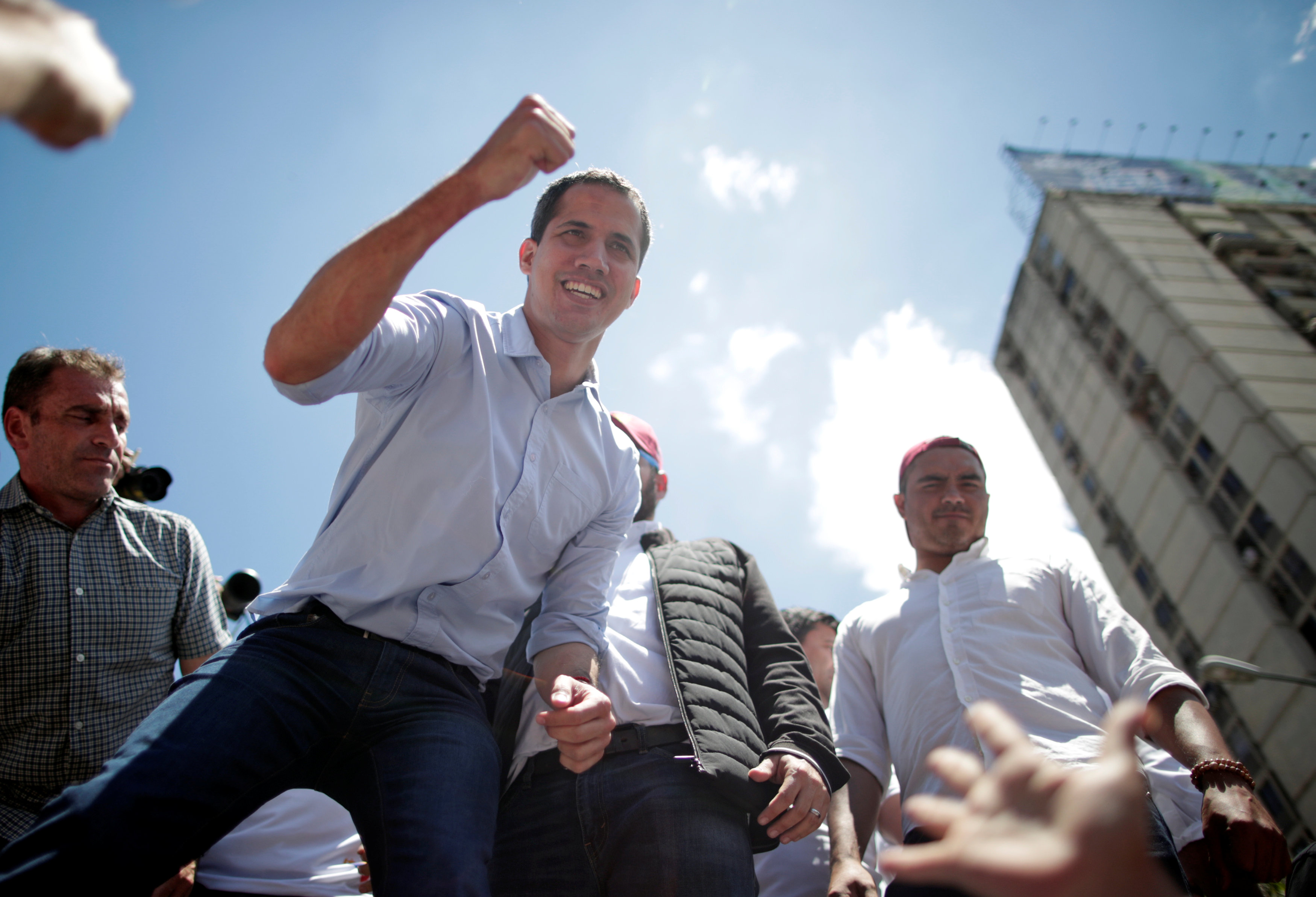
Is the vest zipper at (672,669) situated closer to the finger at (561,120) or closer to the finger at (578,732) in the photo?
the finger at (578,732)

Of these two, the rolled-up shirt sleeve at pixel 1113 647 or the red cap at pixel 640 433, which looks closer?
the rolled-up shirt sleeve at pixel 1113 647

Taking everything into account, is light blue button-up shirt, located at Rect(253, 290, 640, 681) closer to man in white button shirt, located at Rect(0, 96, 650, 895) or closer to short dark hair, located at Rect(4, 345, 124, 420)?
man in white button shirt, located at Rect(0, 96, 650, 895)

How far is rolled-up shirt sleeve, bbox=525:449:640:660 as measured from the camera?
227 cm

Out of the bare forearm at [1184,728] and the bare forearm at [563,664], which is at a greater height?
the bare forearm at [563,664]

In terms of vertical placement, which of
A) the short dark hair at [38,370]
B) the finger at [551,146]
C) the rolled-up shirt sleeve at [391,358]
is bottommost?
the rolled-up shirt sleeve at [391,358]

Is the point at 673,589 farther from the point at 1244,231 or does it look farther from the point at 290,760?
the point at 1244,231

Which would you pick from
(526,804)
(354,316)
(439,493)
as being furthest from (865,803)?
(354,316)

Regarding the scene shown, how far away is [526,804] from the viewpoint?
7.38ft

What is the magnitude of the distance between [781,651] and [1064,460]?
3237 cm

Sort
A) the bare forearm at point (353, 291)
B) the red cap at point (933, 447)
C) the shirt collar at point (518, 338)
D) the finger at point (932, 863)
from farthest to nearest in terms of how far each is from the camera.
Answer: the red cap at point (933, 447)
the shirt collar at point (518, 338)
the bare forearm at point (353, 291)
the finger at point (932, 863)

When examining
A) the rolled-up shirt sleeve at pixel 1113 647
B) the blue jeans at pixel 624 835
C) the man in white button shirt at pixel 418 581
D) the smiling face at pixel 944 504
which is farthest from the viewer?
the smiling face at pixel 944 504

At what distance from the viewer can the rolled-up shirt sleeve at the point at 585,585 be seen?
2.27 meters

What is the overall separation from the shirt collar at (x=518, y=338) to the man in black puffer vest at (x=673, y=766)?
1055 millimetres

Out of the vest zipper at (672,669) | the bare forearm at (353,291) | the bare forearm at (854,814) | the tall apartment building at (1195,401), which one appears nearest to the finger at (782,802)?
the vest zipper at (672,669)
